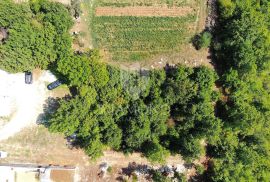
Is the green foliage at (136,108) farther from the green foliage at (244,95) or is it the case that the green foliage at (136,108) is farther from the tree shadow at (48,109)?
the tree shadow at (48,109)

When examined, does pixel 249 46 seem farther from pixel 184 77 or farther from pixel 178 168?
pixel 178 168

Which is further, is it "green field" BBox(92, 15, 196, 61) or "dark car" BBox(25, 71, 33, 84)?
"green field" BBox(92, 15, 196, 61)

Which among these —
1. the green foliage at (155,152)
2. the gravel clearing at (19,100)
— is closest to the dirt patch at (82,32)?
the gravel clearing at (19,100)

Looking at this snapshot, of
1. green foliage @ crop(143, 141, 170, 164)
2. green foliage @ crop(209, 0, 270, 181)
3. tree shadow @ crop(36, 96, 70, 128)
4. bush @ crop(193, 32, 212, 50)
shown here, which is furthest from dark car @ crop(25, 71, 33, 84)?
green foliage @ crop(209, 0, 270, 181)

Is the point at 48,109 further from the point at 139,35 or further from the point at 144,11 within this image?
the point at 144,11

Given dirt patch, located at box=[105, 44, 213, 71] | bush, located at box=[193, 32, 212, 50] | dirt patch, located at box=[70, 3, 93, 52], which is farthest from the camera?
dirt patch, located at box=[105, 44, 213, 71]

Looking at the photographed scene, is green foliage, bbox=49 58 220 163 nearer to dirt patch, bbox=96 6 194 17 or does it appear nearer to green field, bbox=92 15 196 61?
green field, bbox=92 15 196 61

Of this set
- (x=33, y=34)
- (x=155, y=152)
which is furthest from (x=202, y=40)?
(x=33, y=34)
